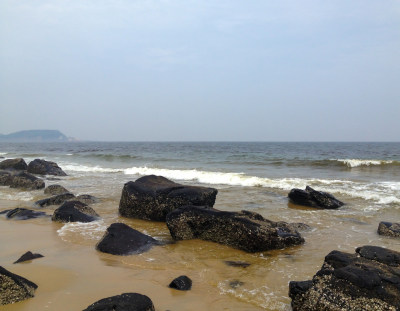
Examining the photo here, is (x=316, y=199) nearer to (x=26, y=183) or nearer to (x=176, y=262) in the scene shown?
(x=176, y=262)

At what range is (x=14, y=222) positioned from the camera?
8.43 meters

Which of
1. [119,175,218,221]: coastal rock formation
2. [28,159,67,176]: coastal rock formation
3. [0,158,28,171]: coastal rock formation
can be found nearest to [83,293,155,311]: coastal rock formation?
[119,175,218,221]: coastal rock formation

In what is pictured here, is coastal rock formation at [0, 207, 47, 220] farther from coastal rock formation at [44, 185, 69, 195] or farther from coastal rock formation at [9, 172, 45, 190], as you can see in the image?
coastal rock formation at [9, 172, 45, 190]

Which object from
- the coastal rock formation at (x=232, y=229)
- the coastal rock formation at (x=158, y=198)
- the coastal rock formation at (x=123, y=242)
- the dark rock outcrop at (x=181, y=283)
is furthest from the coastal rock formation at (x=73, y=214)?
the dark rock outcrop at (x=181, y=283)

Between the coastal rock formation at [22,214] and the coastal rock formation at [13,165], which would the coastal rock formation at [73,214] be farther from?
the coastal rock formation at [13,165]

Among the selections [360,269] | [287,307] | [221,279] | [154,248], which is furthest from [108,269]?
[360,269]

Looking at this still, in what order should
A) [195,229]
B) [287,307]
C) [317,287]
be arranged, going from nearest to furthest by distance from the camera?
[317,287]
[287,307]
[195,229]

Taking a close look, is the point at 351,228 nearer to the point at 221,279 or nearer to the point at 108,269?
the point at 221,279

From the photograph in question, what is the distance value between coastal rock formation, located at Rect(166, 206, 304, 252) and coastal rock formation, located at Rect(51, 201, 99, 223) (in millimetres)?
2734

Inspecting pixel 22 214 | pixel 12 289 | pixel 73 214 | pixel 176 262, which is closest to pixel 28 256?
pixel 12 289

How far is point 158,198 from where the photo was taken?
348 inches

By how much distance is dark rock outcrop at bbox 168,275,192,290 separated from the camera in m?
4.66

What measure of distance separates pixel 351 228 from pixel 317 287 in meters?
4.96

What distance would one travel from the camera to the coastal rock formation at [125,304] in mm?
3584
